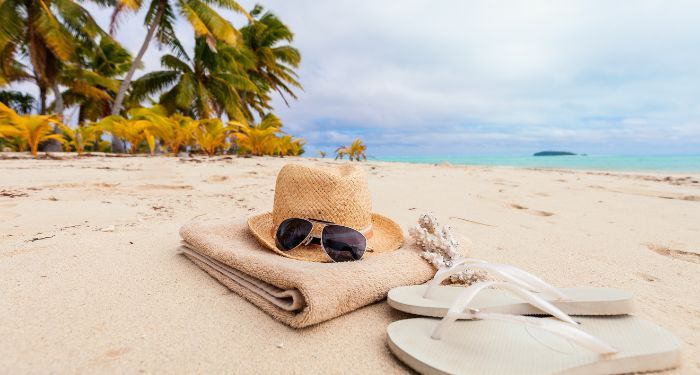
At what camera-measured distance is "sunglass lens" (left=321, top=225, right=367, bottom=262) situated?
4.30 feet

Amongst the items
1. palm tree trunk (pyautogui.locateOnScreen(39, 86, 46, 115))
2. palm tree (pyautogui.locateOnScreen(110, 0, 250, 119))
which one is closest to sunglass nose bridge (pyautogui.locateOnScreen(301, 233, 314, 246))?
palm tree (pyautogui.locateOnScreen(110, 0, 250, 119))

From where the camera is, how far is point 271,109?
25531 mm

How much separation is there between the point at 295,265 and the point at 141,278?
0.73 meters

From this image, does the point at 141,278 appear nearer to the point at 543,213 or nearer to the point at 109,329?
the point at 109,329

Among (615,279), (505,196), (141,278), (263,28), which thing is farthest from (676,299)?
(263,28)

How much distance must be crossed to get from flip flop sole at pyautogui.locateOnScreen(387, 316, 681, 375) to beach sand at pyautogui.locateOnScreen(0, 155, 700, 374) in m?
0.07

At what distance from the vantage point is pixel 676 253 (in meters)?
1.83

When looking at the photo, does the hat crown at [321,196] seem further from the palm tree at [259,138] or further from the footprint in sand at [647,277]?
the palm tree at [259,138]

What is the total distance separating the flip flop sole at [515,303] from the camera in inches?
37.3

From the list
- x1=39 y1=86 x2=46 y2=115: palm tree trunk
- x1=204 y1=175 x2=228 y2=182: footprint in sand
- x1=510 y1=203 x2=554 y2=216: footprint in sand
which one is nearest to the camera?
x1=510 y1=203 x2=554 y2=216: footprint in sand

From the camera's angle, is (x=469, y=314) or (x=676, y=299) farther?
(x=676, y=299)

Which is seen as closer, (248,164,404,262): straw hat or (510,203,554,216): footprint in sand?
(248,164,404,262): straw hat

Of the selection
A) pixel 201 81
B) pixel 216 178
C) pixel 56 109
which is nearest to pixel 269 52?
pixel 201 81

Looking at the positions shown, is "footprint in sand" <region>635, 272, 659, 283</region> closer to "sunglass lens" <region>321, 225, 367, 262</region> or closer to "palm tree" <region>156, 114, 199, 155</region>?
"sunglass lens" <region>321, 225, 367, 262</region>
